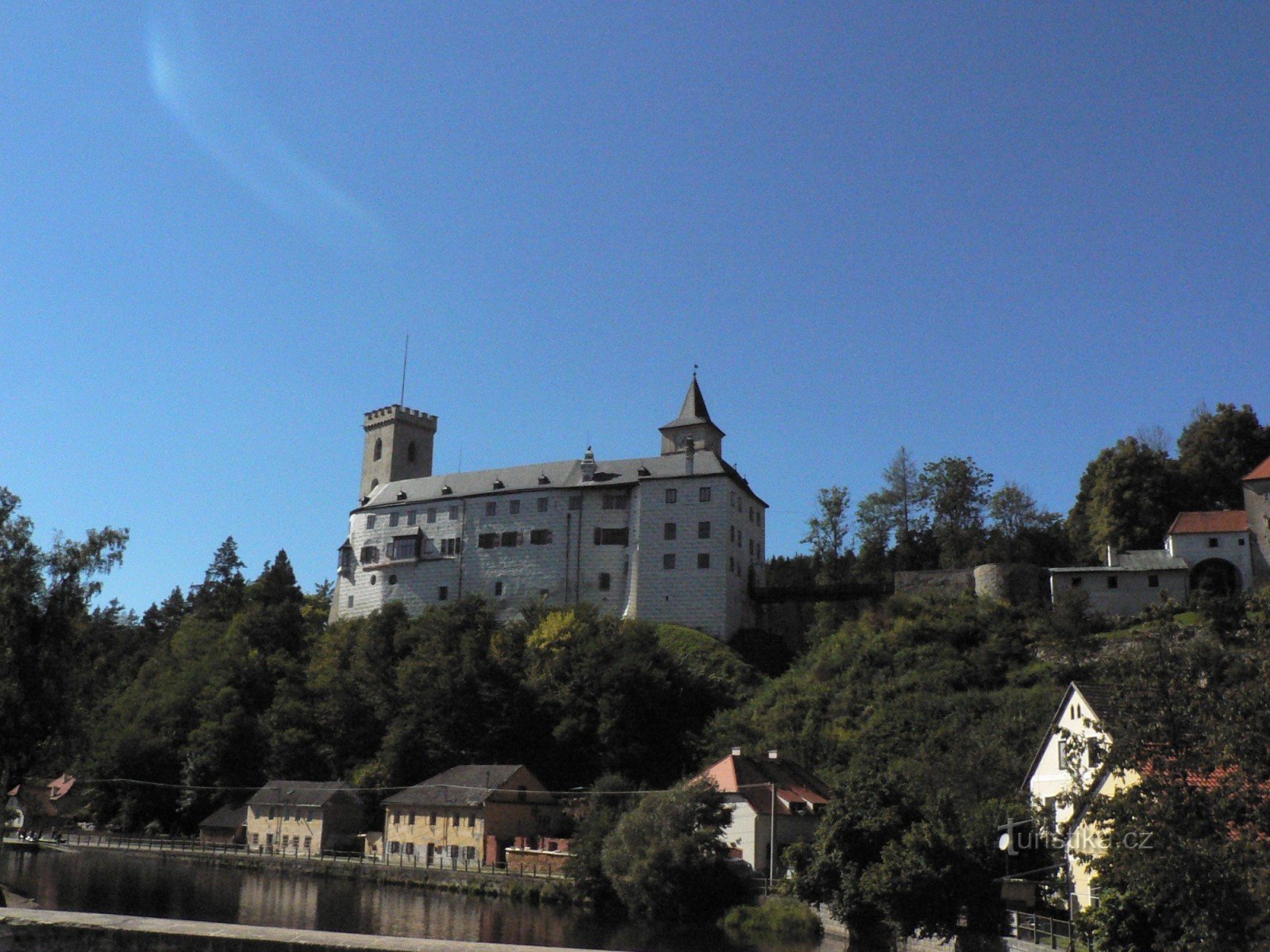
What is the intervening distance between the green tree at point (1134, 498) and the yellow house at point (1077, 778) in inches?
1271

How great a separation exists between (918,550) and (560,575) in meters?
24.4

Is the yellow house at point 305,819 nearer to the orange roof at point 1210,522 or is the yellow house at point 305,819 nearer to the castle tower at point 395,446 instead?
the castle tower at point 395,446

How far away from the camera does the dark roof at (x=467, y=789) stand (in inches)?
2060

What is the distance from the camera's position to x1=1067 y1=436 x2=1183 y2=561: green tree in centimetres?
6288

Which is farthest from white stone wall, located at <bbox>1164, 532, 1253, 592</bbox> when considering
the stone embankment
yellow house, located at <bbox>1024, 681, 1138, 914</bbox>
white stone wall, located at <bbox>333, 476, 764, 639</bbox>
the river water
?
the stone embankment

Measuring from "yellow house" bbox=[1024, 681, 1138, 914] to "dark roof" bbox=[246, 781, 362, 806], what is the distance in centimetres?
3744

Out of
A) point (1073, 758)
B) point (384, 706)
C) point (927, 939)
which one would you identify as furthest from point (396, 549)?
point (1073, 758)

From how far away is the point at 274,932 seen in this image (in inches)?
614

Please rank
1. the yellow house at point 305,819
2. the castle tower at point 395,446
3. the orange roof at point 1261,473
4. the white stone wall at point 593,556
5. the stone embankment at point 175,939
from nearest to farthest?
the stone embankment at point 175,939 < the orange roof at point 1261,473 < the yellow house at point 305,819 < the white stone wall at point 593,556 < the castle tower at point 395,446

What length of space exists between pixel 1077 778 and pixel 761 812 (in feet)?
77.3

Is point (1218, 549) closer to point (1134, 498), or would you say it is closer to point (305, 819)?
point (1134, 498)

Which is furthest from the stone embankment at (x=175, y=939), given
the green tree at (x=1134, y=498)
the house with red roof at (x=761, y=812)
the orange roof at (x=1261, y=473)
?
the green tree at (x=1134, y=498)

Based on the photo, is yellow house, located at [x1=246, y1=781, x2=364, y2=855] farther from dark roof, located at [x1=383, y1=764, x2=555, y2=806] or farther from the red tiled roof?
the red tiled roof

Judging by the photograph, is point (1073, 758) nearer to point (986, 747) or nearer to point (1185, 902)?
point (1185, 902)
